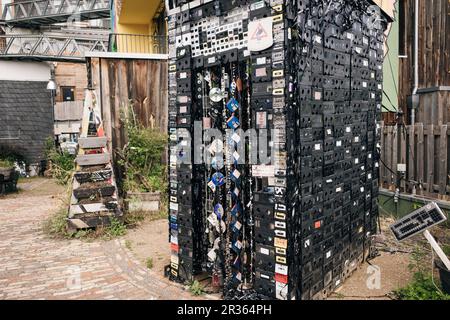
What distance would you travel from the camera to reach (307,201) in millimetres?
3965

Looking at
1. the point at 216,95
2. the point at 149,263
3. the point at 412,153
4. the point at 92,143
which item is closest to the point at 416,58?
the point at 412,153

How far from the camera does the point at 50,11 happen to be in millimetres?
20984

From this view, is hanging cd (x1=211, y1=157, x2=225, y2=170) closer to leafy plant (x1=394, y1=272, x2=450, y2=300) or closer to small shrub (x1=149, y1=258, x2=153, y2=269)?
small shrub (x1=149, y1=258, x2=153, y2=269)

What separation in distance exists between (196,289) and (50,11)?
21342 mm

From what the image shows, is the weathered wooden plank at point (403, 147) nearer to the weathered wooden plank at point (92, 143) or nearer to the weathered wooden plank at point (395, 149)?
the weathered wooden plank at point (395, 149)

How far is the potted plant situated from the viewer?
8.84 m

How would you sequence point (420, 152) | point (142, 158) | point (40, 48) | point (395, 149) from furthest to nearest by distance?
point (40, 48), point (142, 158), point (395, 149), point (420, 152)

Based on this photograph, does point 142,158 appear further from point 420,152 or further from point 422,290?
point 422,290

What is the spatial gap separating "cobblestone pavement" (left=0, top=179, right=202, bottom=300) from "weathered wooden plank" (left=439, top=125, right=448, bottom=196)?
5.21 m

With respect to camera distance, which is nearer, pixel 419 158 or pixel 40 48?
pixel 419 158

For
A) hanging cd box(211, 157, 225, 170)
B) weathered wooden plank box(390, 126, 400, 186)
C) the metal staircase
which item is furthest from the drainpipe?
the metal staircase

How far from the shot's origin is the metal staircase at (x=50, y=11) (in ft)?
66.6

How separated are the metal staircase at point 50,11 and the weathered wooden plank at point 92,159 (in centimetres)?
1488

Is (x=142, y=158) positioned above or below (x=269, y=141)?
below
